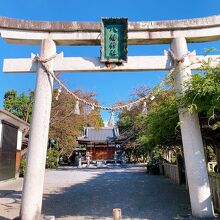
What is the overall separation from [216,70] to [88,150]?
35566mm

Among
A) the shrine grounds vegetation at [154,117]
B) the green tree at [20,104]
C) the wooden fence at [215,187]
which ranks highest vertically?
the green tree at [20,104]

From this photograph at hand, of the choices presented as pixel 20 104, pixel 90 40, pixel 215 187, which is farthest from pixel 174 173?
pixel 20 104

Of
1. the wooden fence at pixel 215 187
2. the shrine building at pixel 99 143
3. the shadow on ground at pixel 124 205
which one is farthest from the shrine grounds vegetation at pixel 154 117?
the shrine building at pixel 99 143

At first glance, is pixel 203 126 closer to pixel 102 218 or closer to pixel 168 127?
pixel 168 127

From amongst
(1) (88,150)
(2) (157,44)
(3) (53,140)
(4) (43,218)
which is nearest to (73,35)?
(2) (157,44)

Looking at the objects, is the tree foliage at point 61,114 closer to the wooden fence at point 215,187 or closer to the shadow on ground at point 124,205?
the shadow on ground at point 124,205

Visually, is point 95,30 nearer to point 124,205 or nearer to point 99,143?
point 124,205

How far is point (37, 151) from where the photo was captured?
6285 mm

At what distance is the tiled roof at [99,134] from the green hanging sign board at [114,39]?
32039 millimetres

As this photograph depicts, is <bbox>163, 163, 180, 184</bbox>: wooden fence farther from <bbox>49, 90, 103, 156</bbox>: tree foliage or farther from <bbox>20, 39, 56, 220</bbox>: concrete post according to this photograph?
<bbox>49, 90, 103, 156</bbox>: tree foliage

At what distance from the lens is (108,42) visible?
702 cm

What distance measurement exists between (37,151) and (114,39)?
11.1 feet

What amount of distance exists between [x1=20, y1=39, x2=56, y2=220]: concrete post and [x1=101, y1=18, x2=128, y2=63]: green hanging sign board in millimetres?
1470

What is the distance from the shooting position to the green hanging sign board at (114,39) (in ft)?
22.7
